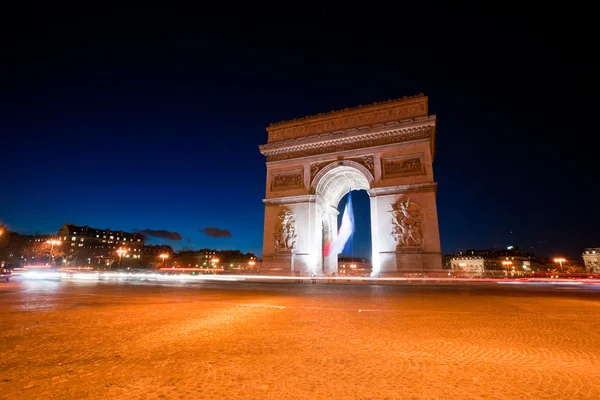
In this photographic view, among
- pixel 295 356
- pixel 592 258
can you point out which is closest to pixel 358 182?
pixel 295 356

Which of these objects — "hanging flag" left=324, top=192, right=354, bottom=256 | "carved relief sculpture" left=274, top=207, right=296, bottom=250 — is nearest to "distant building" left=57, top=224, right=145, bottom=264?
"carved relief sculpture" left=274, top=207, right=296, bottom=250

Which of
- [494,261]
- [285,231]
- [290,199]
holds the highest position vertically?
[290,199]

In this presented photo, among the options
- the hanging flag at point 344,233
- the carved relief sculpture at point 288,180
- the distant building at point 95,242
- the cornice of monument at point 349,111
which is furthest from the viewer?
the distant building at point 95,242

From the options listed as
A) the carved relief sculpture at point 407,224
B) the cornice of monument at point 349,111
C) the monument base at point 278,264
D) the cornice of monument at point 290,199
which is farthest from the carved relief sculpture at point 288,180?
the carved relief sculpture at point 407,224

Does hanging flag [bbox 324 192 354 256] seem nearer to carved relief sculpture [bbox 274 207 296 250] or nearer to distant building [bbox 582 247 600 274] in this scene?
carved relief sculpture [bbox 274 207 296 250]

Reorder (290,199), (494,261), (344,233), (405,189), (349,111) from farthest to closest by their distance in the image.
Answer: (494,261) → (344,233) → (349,111) → (290,199) → (405,189)

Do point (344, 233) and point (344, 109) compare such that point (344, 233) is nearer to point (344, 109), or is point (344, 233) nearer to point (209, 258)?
point (344, 109)

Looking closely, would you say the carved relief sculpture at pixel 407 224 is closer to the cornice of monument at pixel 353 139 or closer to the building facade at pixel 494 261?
the cornice of monument at pixel 353 139
